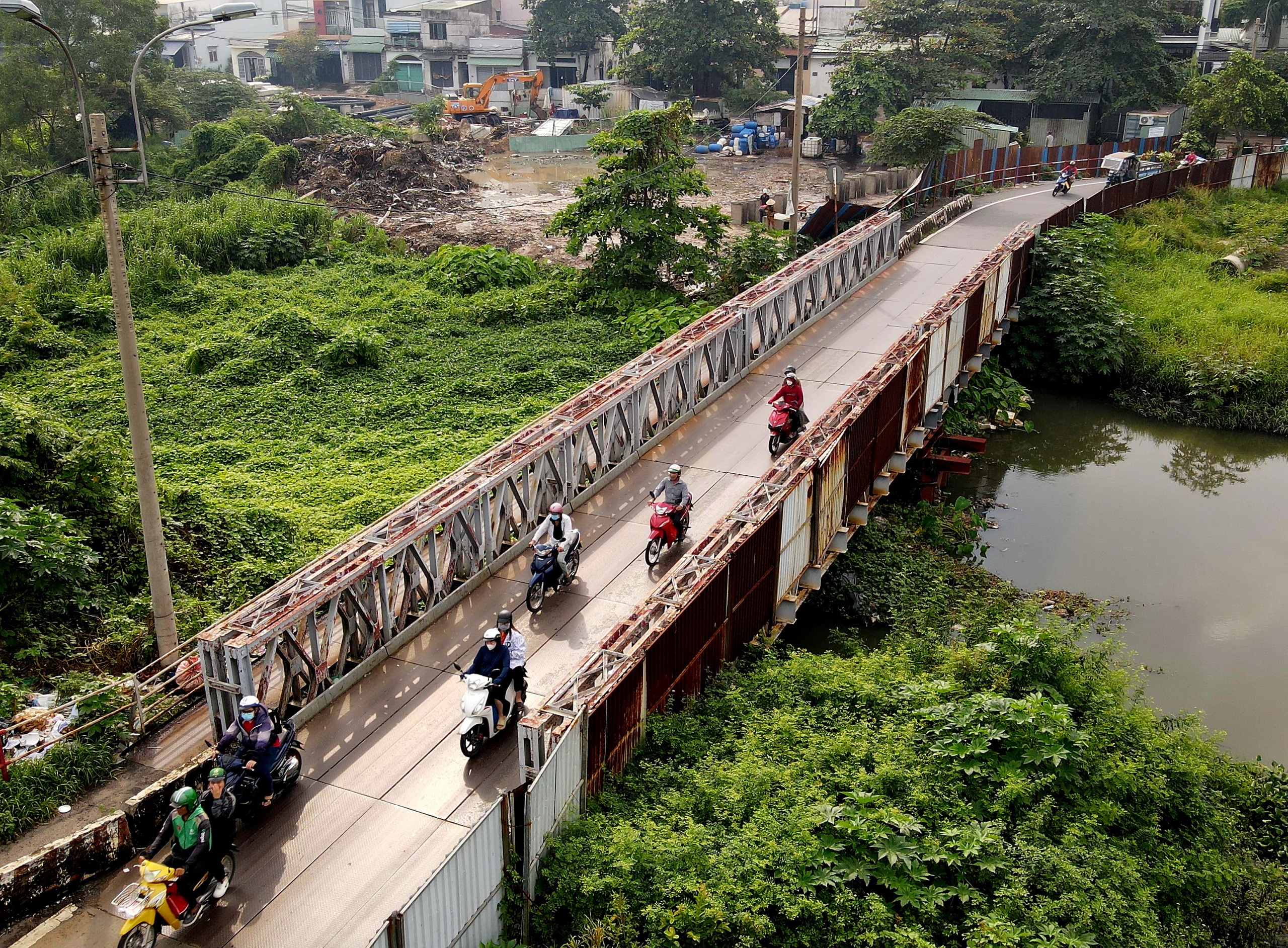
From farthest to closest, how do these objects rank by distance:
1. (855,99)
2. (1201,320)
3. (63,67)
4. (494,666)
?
(855,99), (63,67), (1201,320), (494,666)

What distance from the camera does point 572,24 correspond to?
70.7 metres

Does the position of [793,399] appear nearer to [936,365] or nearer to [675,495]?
[675,495]

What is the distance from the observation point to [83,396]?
73.2ft

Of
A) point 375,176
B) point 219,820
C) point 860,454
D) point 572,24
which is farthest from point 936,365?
point 572,24

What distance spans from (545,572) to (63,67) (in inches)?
1644

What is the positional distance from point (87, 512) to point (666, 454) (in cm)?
842

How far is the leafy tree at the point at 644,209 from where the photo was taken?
1065 inches

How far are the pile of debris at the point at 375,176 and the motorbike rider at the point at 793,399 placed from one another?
2994 centimetres

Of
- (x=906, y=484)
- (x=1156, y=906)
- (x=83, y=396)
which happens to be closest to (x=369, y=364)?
(x=83, y=396)

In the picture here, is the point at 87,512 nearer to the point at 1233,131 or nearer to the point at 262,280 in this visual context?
the point at 262,280

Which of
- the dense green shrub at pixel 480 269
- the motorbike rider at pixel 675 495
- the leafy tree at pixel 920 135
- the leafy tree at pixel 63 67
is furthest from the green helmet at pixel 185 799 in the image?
the leafy tree at pixel 63 67

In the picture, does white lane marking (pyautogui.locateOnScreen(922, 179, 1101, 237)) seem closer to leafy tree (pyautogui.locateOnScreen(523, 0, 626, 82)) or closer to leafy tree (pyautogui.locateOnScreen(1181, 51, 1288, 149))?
leafy tree (pyautogui.locateOnScreen(1181, 51, 1288, 149))

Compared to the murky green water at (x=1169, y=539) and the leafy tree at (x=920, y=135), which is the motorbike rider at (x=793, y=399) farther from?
the leafy tree at (x=920, y=135)

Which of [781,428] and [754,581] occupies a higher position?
[781,428]
